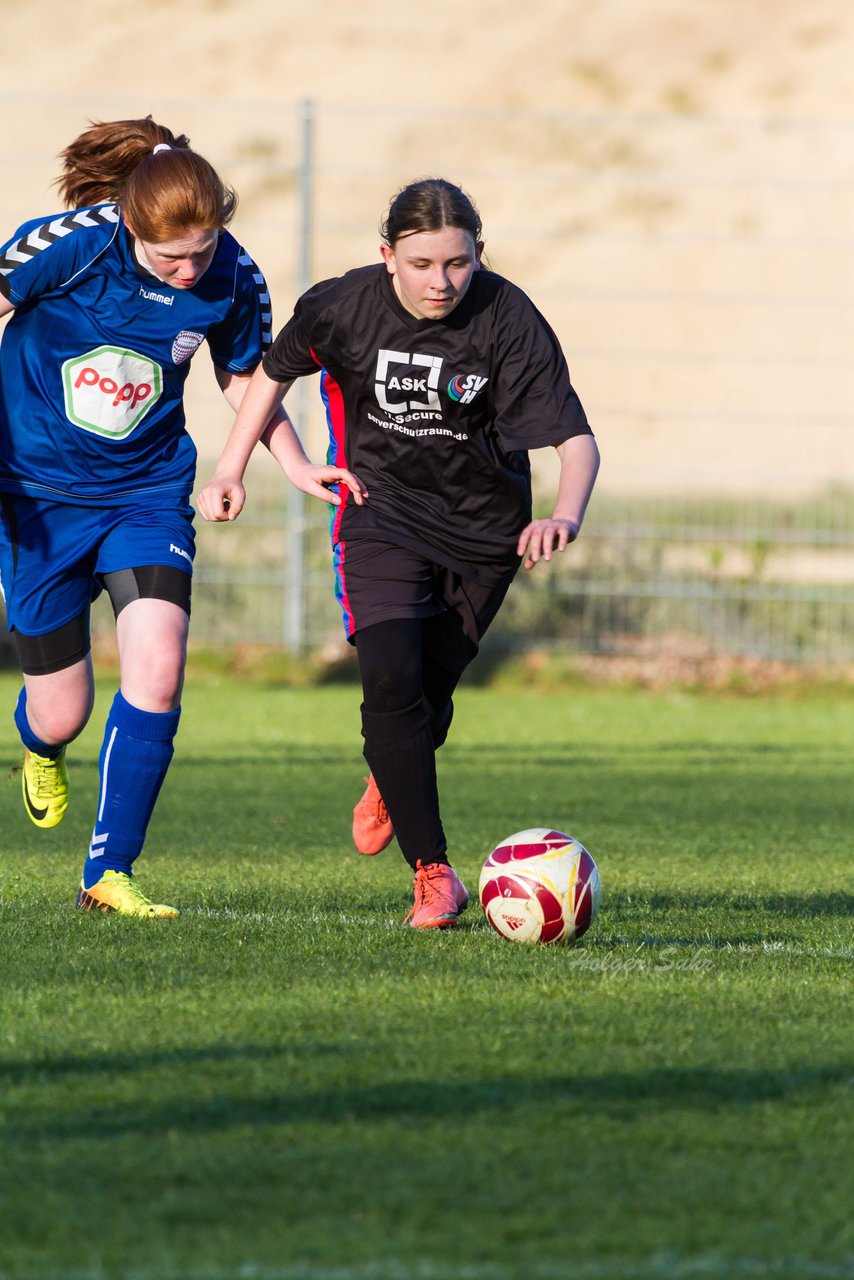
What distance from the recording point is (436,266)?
198 inches

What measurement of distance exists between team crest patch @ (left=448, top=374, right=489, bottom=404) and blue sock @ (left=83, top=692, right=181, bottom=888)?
1.13 metres

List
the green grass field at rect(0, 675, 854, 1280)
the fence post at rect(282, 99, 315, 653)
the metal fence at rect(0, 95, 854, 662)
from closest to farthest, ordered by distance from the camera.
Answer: the green grass field at rect(0, 675, 854, 1280) < the fence post at rect(282, 99, 315, 653) < the metal fence at rect(0, 95, 854, 662)

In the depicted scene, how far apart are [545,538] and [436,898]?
38.8 inches

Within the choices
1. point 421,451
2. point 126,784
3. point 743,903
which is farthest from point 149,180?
point 743,903

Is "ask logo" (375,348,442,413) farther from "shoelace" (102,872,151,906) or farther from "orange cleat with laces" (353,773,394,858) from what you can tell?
"shoelace" (102,872,151,906)

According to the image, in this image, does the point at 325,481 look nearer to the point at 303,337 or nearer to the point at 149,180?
the point at 303,337

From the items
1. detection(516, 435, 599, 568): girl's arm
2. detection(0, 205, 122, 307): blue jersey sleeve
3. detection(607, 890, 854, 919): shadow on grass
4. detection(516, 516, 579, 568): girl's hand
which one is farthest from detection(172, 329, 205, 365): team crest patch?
detection(607, 890, 854, 919): shadow on grass

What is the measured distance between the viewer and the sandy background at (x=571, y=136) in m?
36.4

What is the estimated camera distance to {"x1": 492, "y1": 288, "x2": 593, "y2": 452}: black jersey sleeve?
5.21m

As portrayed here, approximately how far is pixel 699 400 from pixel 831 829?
2420 centimetres

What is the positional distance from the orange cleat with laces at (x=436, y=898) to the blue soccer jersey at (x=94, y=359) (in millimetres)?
1262

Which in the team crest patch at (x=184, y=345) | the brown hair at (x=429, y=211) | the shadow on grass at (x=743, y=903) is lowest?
the shadow on grass at (x=743, y=903)

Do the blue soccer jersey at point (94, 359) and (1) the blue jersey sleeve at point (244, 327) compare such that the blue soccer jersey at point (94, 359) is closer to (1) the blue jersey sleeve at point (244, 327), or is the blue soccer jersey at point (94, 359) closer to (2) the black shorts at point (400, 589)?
(1) the blue jersey sleeve at point (244, 327)

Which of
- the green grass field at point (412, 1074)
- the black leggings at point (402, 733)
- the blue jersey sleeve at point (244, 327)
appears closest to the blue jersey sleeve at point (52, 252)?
the blue jersey sleeve at point (244, 327)
